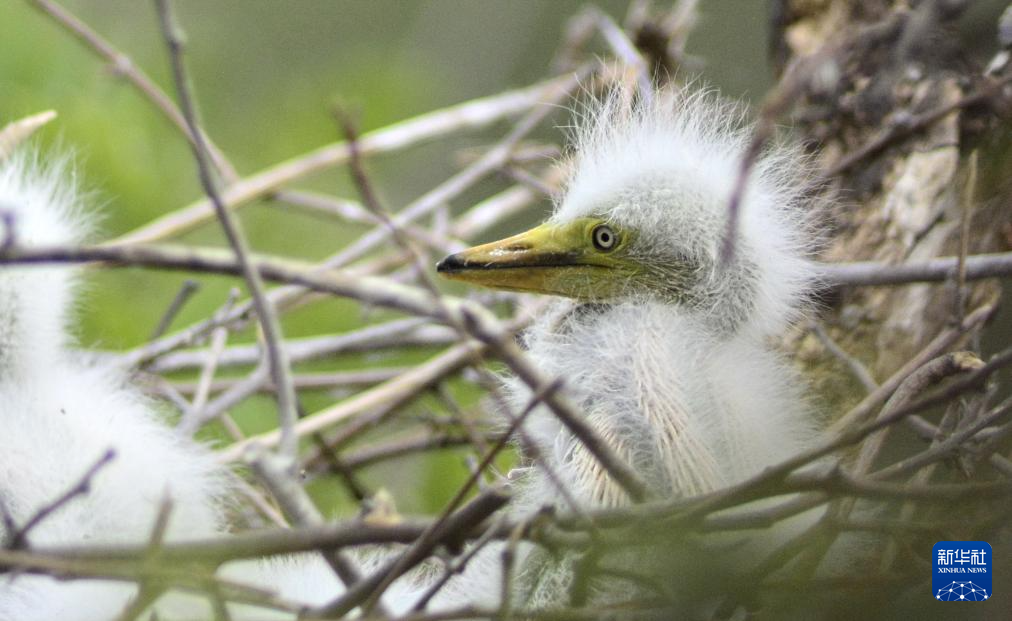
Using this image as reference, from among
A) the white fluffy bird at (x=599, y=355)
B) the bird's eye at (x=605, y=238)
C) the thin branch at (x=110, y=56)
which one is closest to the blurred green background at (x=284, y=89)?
the thin branch at (x=110, y=56)

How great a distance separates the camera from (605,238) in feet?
3.76

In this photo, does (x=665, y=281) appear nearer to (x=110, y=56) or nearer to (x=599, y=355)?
(x=599, y=355)

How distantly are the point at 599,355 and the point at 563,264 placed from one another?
0.14 m

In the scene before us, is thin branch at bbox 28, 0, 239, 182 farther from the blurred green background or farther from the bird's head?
the bird's head

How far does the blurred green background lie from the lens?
69.9 inches

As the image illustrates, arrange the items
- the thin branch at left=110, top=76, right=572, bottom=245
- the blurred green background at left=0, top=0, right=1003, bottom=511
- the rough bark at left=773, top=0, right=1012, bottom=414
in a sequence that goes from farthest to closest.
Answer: the blurred green background at left=0, top=0, right=1003, bottom=511
the thin branch at left=110, top=76, right=572, bottom=245
the rough bark at left=773, top=0, right=1012, bottom=414

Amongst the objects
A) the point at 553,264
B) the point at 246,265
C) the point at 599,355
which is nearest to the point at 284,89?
the point at 553,264

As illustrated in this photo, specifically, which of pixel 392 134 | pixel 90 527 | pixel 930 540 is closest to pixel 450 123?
pixel 392 134

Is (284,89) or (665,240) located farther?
(284,89)

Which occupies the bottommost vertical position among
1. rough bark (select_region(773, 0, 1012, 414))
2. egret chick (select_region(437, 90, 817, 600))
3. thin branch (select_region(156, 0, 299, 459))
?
thin branch (select_region(156, 0, 299, 459))

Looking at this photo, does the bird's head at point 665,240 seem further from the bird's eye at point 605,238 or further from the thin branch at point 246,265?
the thin branch at point 246,265

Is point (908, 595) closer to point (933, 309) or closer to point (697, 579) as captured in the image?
point (697, 579)

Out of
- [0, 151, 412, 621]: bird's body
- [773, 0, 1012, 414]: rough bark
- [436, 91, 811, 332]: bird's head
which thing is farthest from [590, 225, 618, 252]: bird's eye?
[0, 151, 412, 621]: bird's body

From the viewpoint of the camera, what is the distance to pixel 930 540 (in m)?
0.73
